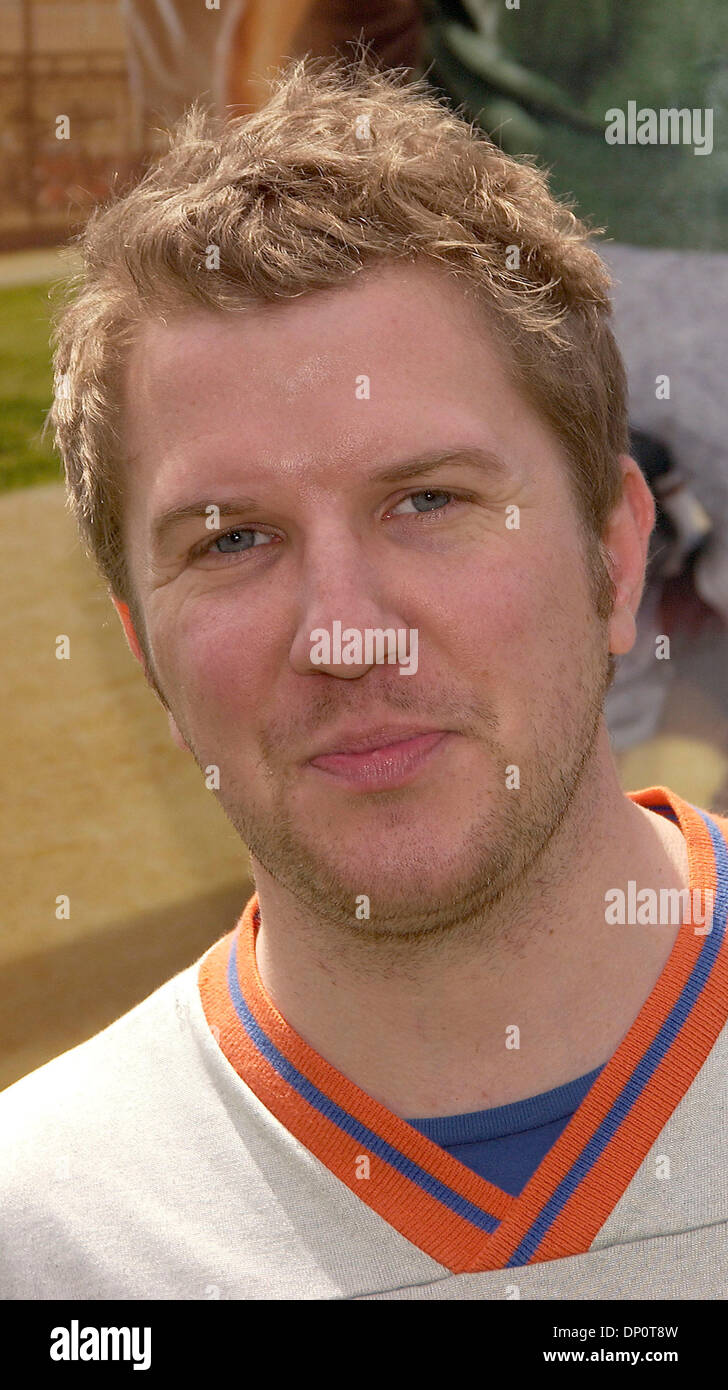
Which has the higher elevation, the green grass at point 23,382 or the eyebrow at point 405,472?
the green grass at point 23,382

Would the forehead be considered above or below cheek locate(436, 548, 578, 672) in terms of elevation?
above

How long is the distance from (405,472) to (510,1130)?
628 mm

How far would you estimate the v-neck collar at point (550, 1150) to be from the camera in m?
1.21

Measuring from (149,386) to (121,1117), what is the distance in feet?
2.43

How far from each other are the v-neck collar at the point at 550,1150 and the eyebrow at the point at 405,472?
48 cm

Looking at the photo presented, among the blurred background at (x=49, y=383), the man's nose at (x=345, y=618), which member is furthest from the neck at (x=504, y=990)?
the blurred background at (x=49, y=383)

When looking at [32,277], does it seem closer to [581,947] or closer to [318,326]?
[318,326]

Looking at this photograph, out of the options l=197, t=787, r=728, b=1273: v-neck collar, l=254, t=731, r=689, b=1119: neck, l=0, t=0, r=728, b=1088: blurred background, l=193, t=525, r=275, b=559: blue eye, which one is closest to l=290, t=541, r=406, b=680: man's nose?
l=193, t=525, r=275, b=559: blue eye

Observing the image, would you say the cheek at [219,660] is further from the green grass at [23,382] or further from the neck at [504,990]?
the green grass at [23,382]

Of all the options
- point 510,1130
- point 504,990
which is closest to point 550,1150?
point 510,1130

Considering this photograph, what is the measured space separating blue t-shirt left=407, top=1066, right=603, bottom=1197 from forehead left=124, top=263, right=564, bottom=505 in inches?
24.6

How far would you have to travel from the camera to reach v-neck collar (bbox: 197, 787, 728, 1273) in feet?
3.96

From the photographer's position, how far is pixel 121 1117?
54.0 inches

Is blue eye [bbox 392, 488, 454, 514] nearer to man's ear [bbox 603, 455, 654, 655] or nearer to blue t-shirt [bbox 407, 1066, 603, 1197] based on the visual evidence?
man's ear [bbox 603, 455, 654, 655]
